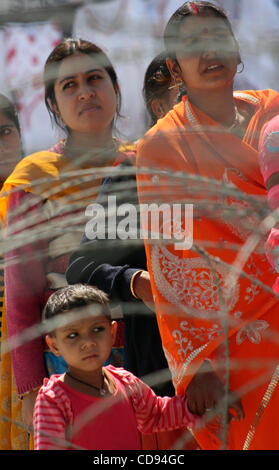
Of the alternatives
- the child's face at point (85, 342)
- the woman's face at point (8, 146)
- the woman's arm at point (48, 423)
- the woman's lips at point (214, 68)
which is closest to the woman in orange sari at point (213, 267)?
the woman's lips at point (214, 68)

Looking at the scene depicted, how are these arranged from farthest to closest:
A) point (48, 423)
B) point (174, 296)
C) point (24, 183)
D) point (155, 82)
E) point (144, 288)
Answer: point (155, 82)
point (24, 183)
point (144, 288)
point (174, 296)
point (48, 423)

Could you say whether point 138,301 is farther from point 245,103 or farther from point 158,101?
point 158,101

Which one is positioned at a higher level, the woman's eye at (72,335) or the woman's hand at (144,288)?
the woman's hand at (144,288)

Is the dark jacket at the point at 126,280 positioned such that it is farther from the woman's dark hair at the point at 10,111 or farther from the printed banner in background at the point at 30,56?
the printed banner in background at the point at 30,56

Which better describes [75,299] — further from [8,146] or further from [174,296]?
[8,146]

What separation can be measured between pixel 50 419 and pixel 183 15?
73 cm

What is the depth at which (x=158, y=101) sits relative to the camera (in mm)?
1703

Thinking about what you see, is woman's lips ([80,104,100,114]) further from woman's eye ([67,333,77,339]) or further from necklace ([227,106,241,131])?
woman's eye ([67,333,77,339])

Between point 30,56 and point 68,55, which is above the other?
point 30,56

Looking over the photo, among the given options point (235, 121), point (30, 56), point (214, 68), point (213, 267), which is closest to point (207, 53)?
point (214, 68)

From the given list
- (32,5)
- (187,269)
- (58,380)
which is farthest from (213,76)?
(32,5)

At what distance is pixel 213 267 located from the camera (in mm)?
1167

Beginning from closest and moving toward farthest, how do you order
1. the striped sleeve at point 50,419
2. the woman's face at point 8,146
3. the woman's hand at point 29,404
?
the striped sleeve at point 50,419 < the woman's hand at point 29,404 < the woman's face at point 8,146

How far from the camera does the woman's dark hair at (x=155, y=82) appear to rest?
5.40 feet
